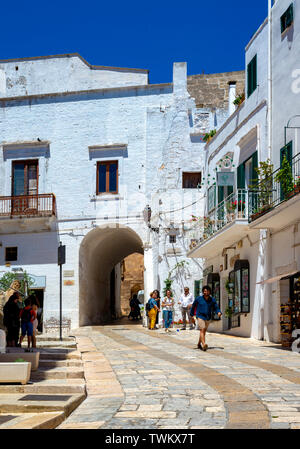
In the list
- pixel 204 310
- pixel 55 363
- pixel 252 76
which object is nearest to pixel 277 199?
pixel 204 310

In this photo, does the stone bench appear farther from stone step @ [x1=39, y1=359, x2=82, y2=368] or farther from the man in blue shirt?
the man in blue shirt

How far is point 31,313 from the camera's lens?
501 inches

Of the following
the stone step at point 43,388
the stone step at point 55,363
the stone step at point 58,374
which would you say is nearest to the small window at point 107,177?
the stone step at point 55,363

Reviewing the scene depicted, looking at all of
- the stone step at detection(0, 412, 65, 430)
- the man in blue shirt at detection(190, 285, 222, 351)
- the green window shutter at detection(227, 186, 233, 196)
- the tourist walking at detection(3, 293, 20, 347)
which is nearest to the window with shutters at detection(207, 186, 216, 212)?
the green window shutter at detection(227, 186, 233, 196)

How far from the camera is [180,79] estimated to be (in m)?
27.3

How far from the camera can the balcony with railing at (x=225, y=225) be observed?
57.2ft

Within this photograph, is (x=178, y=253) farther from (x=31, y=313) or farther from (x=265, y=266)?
(x=31, y=313)

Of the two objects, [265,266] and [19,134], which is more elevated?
[19,134]

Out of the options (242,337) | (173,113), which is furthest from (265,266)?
(173,113)

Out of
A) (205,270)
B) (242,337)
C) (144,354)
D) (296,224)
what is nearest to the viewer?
(144,354)

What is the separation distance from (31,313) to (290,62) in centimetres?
887

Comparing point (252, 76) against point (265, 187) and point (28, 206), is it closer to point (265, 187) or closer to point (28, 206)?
point (265, 187)

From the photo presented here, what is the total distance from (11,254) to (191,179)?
8.54 metres

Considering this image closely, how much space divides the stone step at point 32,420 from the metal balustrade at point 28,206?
2027 cm
